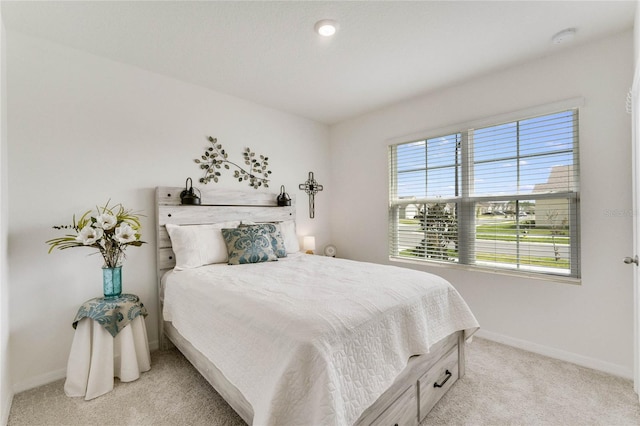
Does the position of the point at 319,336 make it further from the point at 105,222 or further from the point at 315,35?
the point at 315,35

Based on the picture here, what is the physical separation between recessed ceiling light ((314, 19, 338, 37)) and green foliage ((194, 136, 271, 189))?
157 centimetres

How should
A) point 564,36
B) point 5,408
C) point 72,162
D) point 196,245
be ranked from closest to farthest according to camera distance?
point 5,408 < point 564,36 < point 72,162 < point 196,245

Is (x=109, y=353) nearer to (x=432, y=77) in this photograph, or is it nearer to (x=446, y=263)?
(x=446, y=263)

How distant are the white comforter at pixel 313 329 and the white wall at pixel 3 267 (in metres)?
0.91

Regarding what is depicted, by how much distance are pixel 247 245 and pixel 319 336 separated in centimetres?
160

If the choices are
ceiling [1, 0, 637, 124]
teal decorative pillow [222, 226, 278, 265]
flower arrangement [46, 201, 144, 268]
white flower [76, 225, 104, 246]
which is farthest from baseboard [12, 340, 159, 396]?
ceiling [1, 0, 637, 124]

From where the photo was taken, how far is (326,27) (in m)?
2.02

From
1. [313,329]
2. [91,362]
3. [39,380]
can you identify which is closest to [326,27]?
[313,329]

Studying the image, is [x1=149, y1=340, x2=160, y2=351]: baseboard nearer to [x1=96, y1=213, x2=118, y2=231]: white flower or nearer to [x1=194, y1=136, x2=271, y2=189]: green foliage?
[x1=96, y1=213, x2=118, y2=231]: white flower

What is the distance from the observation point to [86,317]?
1915 mm

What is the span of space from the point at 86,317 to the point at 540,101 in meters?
3.88

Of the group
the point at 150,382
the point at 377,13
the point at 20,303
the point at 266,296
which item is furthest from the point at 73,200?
the point at 377,13

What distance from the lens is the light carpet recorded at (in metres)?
1.67

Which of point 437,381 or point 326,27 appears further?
point 326,27
